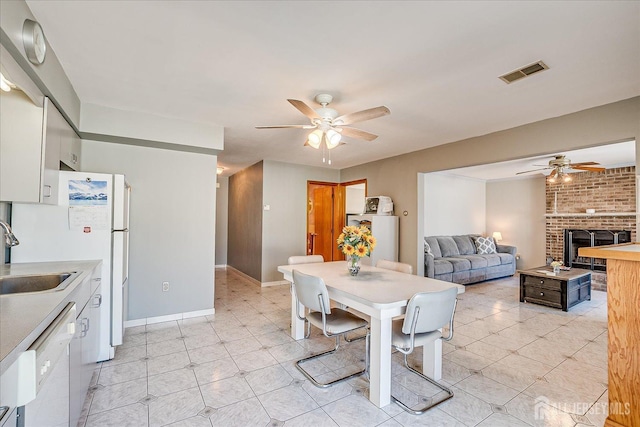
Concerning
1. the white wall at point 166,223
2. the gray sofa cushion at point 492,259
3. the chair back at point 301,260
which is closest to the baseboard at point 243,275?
the white wall at point 166,223

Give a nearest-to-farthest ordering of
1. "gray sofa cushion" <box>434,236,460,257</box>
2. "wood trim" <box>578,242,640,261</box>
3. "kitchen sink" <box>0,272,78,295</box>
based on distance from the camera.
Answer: "wood trim" <box>578,242,640,261</box> → "kitchen sink" <box>0,272,78,295</box> → "gray sofa cushion" <box>434,236,460,257</box>

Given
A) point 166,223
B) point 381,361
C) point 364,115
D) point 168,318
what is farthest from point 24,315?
point 168,318

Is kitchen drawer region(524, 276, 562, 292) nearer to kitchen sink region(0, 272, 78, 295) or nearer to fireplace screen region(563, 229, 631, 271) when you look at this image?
fireplace screen region(563, 229, 631, 271)

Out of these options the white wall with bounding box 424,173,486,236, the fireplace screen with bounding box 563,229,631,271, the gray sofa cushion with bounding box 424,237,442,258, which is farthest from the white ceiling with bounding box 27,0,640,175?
the fireplace screen with bounding box 563,229,631,271

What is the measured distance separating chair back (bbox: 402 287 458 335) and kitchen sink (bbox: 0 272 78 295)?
2.15m

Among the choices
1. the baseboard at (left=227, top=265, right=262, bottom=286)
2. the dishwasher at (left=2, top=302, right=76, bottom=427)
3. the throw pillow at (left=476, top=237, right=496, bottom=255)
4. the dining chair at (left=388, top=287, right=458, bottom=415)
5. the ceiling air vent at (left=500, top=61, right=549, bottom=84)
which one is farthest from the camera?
the throw pillow at (left=476, top=237, right=496, bottom=255)

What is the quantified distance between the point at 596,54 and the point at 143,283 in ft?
15.8

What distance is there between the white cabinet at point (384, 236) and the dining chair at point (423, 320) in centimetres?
289

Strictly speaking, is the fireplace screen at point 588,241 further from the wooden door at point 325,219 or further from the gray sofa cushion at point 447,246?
the wooden door at point 325,219

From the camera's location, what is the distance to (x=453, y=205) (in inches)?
293

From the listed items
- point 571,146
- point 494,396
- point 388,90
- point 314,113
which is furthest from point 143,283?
point 571,146

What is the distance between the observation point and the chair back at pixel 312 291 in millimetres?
2320

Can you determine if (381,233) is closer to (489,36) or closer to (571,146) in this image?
(571,146)

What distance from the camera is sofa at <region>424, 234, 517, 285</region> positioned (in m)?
5.48
